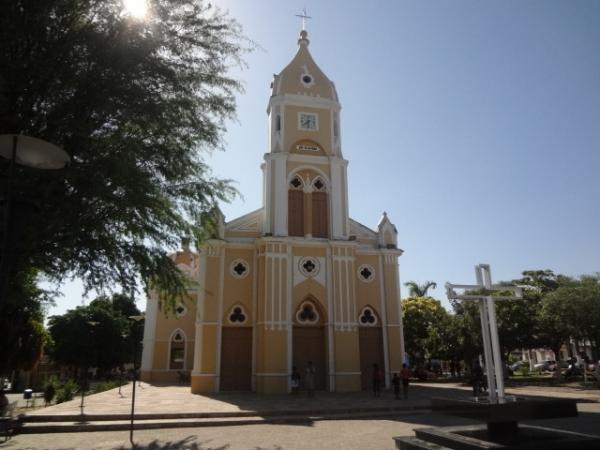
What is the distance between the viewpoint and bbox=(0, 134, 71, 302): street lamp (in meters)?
5.11

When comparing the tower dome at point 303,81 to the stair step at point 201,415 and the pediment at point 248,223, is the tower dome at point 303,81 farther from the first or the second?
the stair step at point 201,415

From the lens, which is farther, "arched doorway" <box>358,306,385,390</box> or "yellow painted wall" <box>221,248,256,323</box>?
"arched doorway" <box>358,306,385,390</box>

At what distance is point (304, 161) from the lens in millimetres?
24453

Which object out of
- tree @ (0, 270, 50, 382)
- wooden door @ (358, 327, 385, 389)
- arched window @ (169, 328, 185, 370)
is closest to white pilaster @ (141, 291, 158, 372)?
arched window @ (169, 328, 185, 370)

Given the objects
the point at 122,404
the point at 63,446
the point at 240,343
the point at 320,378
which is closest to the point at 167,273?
the point at 63,446

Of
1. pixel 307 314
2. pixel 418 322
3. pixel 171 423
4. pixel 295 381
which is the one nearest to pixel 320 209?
pixel 307 314

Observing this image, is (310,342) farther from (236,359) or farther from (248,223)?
(248,223)

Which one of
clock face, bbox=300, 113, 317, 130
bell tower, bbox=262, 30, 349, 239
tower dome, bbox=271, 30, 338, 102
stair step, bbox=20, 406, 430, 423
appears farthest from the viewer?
tower dome, bbox=271, 30, 338, 102

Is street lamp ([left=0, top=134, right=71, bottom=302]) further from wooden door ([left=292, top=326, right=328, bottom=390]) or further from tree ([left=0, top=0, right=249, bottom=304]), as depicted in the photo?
wooden door ([left=292, top=326, right=328, bottom=390])

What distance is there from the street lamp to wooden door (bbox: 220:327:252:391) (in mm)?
17180

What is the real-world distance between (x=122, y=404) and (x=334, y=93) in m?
19.5

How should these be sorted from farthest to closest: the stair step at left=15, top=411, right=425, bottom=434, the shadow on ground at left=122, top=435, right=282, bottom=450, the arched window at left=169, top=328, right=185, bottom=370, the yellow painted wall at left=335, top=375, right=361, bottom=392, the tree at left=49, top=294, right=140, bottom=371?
the tree at left=49, top=294, right=140, bottom=371 → the arched window at left=169, top=328, right=185, bottom=370 → the yellow painted wall at left=335, top=375, right=361, bottom=392 → the stair step at left=15, top=411, right=425, bottom=434 → the shadow on ground at left=122, top=435, right=282, bottom=450

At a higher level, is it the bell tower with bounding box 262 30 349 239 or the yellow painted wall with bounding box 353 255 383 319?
the bell tower with bounding box 262 30 349 239

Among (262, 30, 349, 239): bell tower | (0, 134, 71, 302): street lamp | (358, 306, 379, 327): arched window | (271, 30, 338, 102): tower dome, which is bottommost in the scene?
(358, 306, 379, 327): arched window
